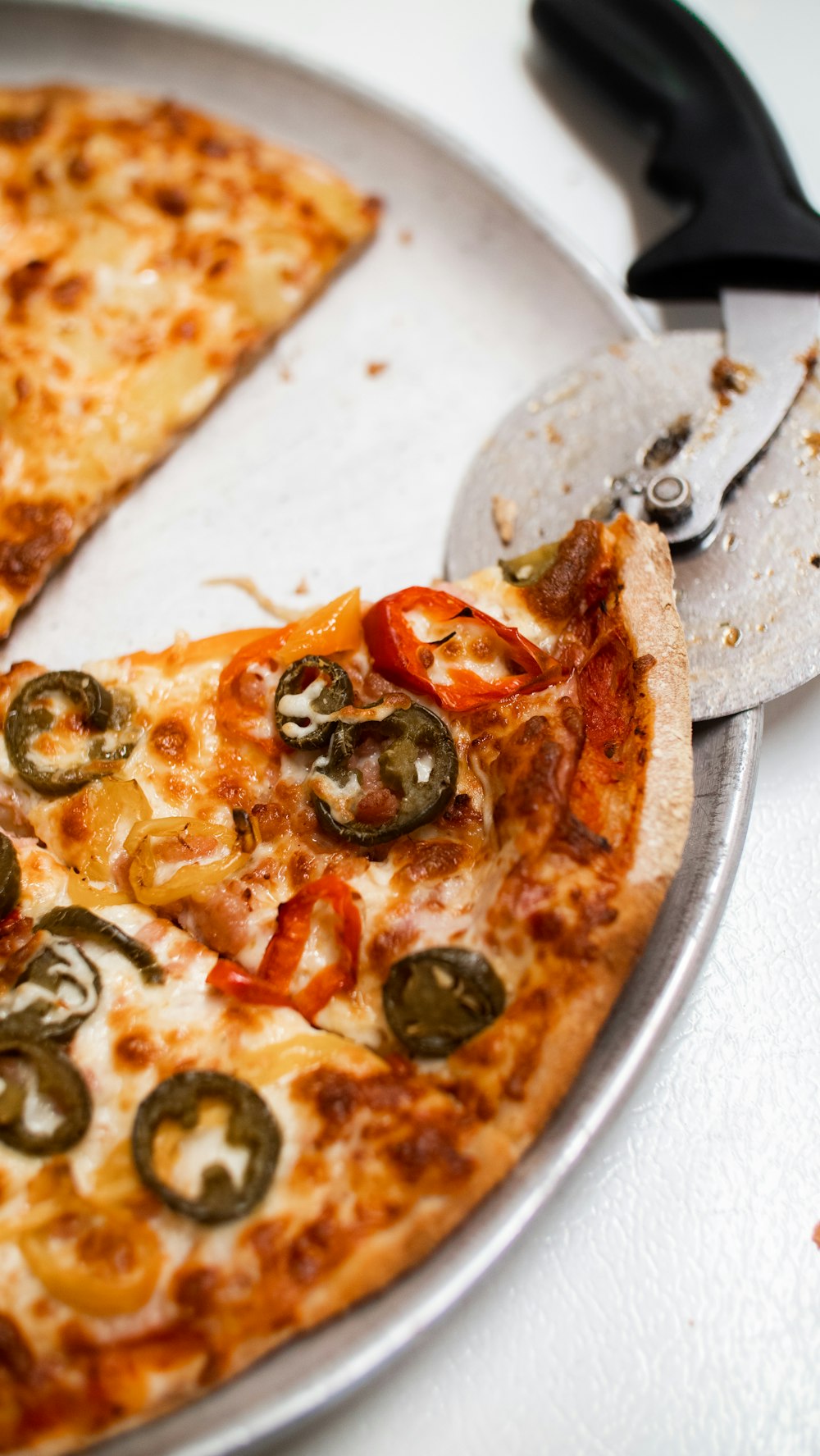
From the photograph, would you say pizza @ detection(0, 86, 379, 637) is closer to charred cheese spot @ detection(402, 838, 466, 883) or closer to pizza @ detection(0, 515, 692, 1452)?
pizza @ detection(0, 515, 692, 1452)

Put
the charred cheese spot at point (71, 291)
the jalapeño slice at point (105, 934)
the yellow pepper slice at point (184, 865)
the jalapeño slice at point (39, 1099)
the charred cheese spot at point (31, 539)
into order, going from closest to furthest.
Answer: the jalapeño slice at point (39, 1099) → the jalapeño slice at point (105, 934) → the yellow pepper slice at point (184, 865) → the charred cheese spot at point (31, 539) → the charred cheese spot at point (71, 291)

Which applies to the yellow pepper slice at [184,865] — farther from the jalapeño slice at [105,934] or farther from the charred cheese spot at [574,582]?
the charred cheese spot at [574,582]

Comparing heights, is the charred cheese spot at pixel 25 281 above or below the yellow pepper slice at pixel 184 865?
below

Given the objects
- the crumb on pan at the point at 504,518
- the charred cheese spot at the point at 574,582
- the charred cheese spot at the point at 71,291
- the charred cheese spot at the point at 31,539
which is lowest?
the charred cheese spot at the point at 31,539

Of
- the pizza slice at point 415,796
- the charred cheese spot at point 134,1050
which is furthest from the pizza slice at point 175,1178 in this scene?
the pizza slice at point 415,796

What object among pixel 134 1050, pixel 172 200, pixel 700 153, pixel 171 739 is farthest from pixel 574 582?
pixel 172 200

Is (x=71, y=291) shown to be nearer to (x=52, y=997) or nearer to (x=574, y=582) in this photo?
(x=574, y=582)
